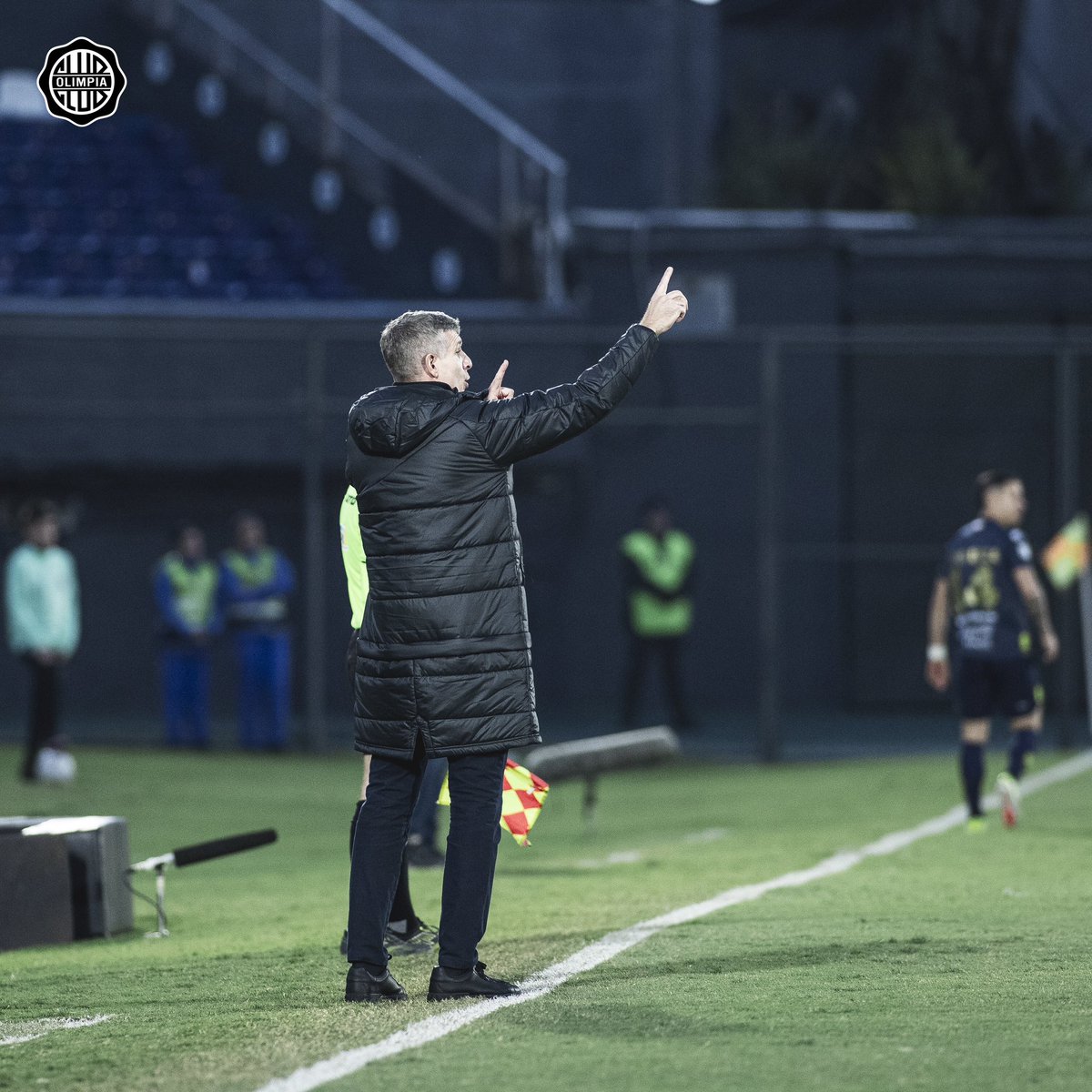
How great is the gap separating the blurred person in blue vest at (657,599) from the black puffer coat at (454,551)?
39.3 feet

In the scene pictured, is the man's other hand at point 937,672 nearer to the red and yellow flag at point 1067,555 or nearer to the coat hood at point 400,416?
the red and yellow flag at point 1067,555

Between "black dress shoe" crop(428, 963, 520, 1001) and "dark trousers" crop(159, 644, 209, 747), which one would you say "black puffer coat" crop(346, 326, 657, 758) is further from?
"dark trousers" crop(159, 644, 209, 747)

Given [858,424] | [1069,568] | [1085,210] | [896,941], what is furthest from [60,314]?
[896,941]

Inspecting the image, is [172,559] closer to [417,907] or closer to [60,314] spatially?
[60,314]

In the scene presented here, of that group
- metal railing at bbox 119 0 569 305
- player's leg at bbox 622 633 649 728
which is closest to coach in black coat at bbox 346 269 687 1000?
player's leg at bbox 622 633 649 728

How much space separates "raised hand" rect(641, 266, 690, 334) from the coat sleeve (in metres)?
0.11

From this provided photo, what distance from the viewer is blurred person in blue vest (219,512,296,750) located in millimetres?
16453

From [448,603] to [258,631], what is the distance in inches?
443

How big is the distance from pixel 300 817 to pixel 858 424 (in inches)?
315

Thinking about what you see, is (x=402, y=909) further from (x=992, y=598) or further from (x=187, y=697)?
(x=187, y=697)

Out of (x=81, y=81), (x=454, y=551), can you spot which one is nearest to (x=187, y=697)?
(x=81, y=81)

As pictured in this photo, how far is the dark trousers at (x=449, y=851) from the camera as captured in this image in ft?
17.8

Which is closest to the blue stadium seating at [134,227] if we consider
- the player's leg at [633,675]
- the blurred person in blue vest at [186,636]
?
the blurred person in blue vest at [186,636]

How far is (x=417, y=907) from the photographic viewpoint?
807 centimetres
